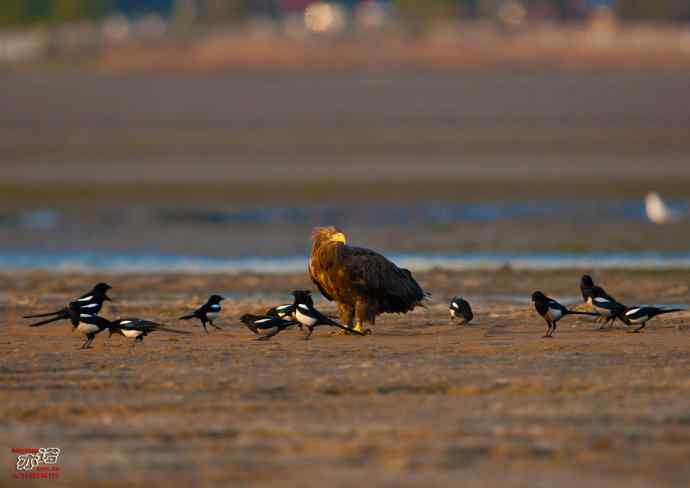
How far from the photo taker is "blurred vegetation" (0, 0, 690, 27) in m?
101

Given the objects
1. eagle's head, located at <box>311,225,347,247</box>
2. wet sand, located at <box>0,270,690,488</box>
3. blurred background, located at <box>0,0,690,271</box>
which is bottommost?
wet sand, located at <box>0,270,690,488</box>

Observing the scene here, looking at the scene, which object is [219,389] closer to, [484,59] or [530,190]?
[530,190]

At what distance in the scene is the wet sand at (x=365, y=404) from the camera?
8305 mm

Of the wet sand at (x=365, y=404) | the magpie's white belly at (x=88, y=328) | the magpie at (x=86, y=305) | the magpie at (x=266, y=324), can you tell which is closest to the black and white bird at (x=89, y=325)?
the magpie's white belly at (x=88, y=328)

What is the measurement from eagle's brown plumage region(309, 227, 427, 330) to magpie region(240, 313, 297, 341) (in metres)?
0.70

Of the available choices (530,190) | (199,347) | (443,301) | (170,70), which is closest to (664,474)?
(199,347)

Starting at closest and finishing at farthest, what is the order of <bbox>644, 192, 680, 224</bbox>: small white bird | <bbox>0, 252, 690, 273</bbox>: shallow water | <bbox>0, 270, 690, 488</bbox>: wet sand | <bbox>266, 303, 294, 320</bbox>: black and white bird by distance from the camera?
<bbox>0, 270, 690, 488</bbox>: wet sand
<bbox>266, 303, 294, 320</bbox>: black and white bird
<bbox>0, 252, 690, 273</bbox>: shallow water
<bbox>644, 192, 680, 224</bbox>: small white bird

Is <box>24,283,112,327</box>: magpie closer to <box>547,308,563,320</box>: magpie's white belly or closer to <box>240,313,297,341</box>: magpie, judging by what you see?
<box>240,313,297,341</box>: magpie

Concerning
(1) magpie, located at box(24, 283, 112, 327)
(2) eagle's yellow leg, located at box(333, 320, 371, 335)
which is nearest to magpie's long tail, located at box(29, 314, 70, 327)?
(1) magpie, located at box(24, 283, 112, 327)

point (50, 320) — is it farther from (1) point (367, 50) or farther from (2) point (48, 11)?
(2) point (48, 11)

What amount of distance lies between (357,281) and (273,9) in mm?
108403

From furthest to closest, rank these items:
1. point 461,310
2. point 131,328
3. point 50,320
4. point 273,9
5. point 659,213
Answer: point 273,9 → point 659,213 → point 461,310 → point 50,320 → point 131,328

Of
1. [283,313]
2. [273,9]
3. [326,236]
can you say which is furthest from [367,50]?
[283,313]

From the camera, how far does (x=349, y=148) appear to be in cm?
3800
